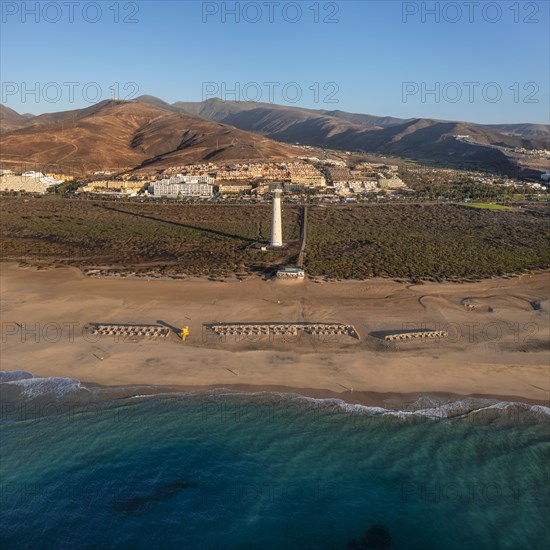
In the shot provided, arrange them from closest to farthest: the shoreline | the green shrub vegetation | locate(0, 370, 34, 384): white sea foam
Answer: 1. the shoreline
2. locate(0, 370, 34, 384): white sea foam
3. the green shrub vegetation

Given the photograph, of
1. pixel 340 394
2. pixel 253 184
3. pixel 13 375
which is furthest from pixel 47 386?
pixel 253 184

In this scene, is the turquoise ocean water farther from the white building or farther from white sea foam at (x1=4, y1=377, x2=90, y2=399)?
the white building

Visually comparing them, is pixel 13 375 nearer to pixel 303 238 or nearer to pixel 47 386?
pixel 47 386

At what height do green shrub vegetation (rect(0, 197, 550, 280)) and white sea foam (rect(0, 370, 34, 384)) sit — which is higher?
green shrub vegetation (rect(0, 197, 550, 280))

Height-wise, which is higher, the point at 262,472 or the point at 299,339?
the point at 299,339

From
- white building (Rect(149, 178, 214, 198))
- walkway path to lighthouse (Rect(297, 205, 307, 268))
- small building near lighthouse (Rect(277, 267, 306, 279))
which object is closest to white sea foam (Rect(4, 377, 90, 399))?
small building near lighthouse (Rect(277, 267, 306, 279))

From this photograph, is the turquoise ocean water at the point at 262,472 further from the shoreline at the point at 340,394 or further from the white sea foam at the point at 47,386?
the shoreline at the point at 340,394

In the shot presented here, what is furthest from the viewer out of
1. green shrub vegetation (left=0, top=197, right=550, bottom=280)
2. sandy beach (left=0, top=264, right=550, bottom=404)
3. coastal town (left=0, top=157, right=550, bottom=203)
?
coastal town (left=0, top=157, right=550, bottom=203)
